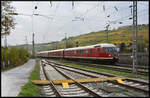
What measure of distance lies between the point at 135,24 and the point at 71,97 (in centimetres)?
931

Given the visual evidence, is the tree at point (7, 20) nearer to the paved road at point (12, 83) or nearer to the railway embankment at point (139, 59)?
the paved road at point (12, 83)

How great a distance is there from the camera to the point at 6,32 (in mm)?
18922

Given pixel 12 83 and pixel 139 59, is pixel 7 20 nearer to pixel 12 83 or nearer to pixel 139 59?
pixel 12 83

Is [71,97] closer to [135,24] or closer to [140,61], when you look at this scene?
[135,24]

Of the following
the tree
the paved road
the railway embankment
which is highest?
the tree

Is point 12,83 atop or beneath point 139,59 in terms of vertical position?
beneath

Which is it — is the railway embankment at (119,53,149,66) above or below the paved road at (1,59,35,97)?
above

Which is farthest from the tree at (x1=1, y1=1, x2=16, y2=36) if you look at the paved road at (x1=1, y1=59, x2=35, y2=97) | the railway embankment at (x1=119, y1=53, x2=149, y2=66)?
the railway embankment at (x1=119, y1=53, x2=149, y2=66)

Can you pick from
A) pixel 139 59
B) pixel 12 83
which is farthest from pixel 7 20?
pixel 139 59

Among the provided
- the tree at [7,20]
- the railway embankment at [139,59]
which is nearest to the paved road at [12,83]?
the tree at [7,20]

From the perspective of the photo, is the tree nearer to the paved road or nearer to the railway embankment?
the paved road

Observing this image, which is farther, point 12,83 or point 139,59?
point 139,59

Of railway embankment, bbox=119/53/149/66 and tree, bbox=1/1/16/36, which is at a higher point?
tree, bbox=1/1/16/36

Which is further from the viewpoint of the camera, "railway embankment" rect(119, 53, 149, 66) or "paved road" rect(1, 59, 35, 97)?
"railway embankment" rect(119, 53, 149, 66)
